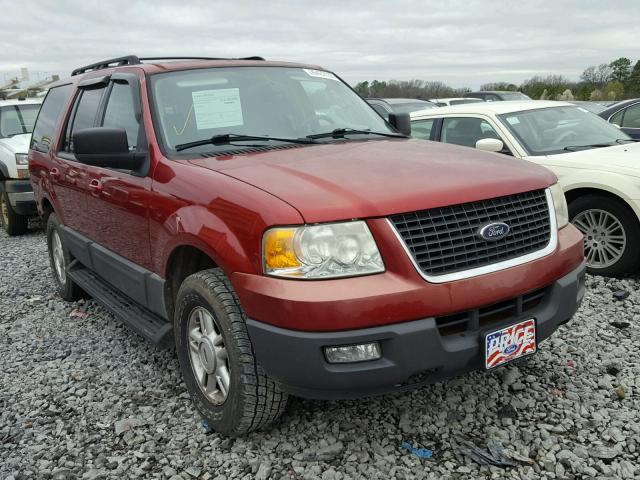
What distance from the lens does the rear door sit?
3.31m

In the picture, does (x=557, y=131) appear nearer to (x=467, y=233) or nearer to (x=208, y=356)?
(x=467, y=233)

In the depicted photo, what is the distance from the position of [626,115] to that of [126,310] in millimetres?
7147

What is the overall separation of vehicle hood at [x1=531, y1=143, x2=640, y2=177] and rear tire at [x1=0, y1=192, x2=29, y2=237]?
23.0ft

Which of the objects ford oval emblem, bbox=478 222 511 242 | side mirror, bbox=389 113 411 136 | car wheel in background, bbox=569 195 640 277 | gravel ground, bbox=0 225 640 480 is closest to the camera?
ford oval emblem, bbox=478 222 511 242

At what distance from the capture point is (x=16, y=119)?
9469 mm

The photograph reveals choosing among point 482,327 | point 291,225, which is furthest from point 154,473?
point 482,327

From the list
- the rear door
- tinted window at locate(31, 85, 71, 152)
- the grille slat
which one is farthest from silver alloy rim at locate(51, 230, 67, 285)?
the grille slat

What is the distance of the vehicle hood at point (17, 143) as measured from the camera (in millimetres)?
8297

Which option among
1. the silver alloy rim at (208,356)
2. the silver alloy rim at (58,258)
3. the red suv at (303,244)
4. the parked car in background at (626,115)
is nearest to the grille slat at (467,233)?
the red suv at (303,244)

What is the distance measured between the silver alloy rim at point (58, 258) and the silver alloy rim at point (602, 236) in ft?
15.0

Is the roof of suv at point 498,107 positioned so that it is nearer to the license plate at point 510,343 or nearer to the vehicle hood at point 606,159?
the vehicle hood at point 606,159

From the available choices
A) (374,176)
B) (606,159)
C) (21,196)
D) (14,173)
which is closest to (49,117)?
(21,196)

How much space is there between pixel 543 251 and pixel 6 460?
2.74 metres

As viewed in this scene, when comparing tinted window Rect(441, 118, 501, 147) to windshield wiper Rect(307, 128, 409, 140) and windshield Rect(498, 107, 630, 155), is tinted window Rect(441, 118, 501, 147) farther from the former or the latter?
windshield wiper Rect(307, 128, 409, 140)
